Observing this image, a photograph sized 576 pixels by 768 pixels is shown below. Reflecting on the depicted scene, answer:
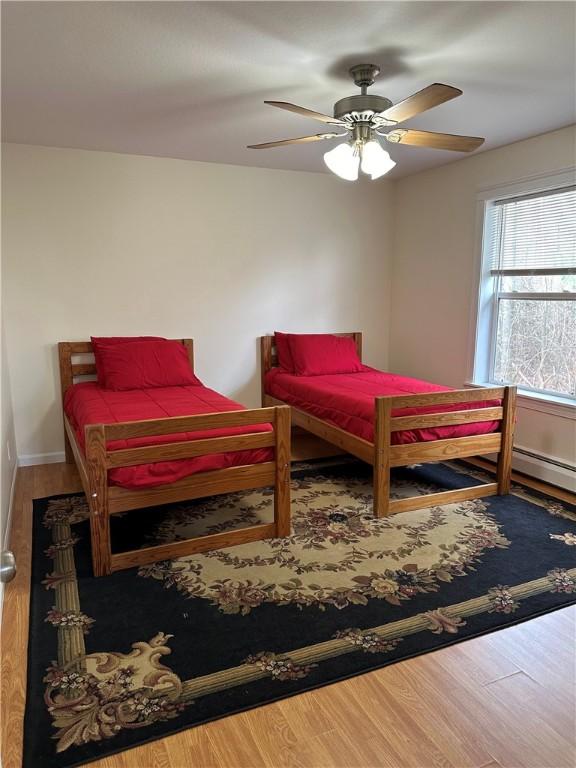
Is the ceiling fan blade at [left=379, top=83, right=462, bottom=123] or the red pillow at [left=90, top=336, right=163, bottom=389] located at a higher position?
the ceiling fan blade at [left=379, top=83, right=462, bottom=123]

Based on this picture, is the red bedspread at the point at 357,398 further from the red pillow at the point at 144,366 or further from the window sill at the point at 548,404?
the red pillow at the point at 144,366

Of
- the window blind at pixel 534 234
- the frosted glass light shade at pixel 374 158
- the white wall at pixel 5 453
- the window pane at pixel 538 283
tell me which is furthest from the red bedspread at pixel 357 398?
the white wall at pixel 5 453

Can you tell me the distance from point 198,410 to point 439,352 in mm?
2380

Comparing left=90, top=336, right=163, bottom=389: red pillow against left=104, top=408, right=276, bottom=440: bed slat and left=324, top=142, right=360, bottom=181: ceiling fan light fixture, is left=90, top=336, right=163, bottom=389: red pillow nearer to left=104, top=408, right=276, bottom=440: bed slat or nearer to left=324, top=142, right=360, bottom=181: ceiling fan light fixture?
left=104, top=408, right=276, bottom=440: bed slat

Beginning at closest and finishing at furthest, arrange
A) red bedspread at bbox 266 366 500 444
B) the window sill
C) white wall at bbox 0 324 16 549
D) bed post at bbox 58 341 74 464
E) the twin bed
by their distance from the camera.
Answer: the twin bed
white wall at bbox 0 324 16 549
red bedspread at bbox 266 366 500 444
the window sill
bed post at bbox 58 341 74 464

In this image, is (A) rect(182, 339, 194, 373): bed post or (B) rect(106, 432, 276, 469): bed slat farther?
(A) rect(182, 339, 194, 373): bed post

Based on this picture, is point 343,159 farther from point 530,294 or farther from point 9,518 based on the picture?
point 9,518

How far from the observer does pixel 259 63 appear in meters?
2.36

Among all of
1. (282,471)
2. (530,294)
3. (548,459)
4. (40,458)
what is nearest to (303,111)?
(282,471)

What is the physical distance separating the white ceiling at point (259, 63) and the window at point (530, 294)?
1.81 ft

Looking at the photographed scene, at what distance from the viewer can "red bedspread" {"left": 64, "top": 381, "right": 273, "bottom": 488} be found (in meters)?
2.50

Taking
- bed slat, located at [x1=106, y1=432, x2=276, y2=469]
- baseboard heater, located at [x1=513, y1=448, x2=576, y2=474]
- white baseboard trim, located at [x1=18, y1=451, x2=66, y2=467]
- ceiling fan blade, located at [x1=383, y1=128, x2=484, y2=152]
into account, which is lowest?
white baseboard trim, located at [x1=18, y1=451, x2=66, y2=467]

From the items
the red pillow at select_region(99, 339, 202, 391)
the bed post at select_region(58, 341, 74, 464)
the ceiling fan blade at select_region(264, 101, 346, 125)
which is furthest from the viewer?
the bed post at select_region(58, 341, 74, 464)

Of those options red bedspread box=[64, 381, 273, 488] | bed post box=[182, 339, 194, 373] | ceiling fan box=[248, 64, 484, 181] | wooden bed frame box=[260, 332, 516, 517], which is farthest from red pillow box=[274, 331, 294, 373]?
ceiling fan box=[248, 64, 484, 181]
